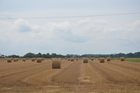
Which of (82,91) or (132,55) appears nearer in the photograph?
(82,91)

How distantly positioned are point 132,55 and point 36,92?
7247 inches

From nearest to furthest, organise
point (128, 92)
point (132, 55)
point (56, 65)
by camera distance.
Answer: point (128, 92) → point (56, 65) → point (132, 55)

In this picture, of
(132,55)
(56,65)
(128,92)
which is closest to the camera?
(128,92)

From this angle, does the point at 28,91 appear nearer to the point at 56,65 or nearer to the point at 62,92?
the point at 62,92

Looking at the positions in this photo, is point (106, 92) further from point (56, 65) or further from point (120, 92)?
point (56, 65)

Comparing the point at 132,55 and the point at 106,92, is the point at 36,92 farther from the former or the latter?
the point at 132,55

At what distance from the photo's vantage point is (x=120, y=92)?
11.9 metres

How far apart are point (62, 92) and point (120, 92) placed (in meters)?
3.14

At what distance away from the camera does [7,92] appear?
40.3ft

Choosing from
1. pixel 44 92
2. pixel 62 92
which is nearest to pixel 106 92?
pixel 62 92

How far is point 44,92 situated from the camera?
39.7ft

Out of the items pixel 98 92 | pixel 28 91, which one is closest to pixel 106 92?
pixel 98 92

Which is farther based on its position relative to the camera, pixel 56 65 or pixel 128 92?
pixel 56 65

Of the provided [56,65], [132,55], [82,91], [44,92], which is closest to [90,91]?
[82,91]
